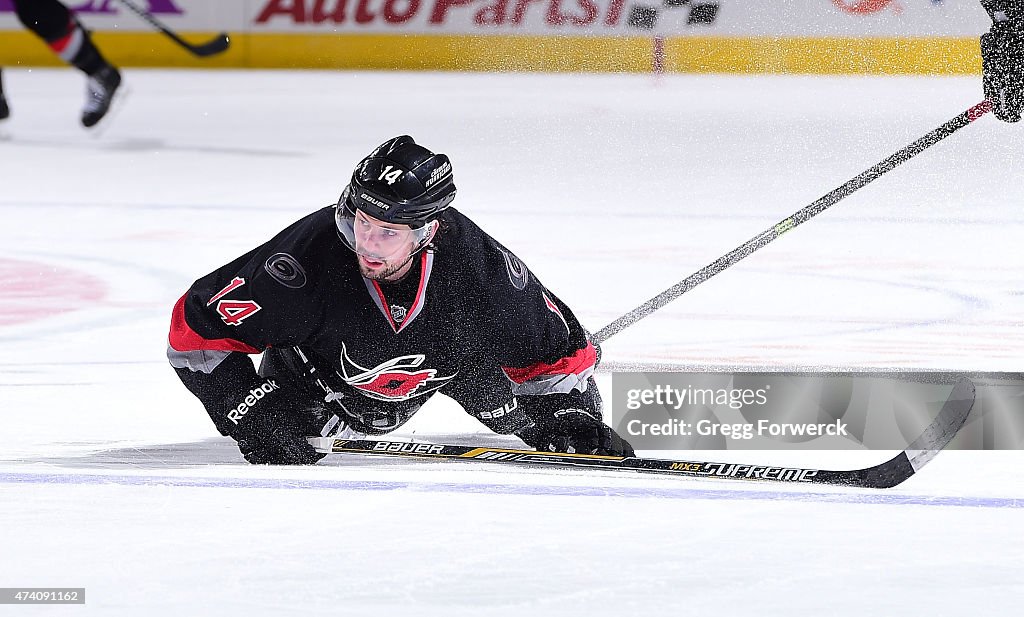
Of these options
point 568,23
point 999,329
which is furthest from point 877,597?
point 568,23

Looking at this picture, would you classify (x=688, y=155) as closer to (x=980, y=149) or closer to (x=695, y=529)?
(x=980, y=149)

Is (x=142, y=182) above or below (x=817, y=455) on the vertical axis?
below

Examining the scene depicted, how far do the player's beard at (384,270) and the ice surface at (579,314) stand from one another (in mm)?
324

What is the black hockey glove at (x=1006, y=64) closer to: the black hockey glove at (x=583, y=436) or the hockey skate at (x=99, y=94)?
the black hockey glove at (x=583, y=436)

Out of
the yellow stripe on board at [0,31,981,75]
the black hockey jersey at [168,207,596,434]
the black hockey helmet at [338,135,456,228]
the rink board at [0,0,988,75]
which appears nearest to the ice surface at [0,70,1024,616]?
the black hockey jersey at [168,207,596,434]

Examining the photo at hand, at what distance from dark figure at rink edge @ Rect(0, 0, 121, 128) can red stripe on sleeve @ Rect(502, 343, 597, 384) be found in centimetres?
639

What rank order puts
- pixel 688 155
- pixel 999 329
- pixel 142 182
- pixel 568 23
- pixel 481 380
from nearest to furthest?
pixel 481 380 → pixel 999 329 → pixel 142 182 → pixel 688 155 → pixel 568 23

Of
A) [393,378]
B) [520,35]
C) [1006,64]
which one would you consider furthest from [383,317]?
[520,35]

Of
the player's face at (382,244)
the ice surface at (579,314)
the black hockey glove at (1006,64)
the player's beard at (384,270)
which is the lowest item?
the ice surface at (579,314)

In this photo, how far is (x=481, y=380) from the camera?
2.81m

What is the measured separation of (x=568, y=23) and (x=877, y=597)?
10.4 meters

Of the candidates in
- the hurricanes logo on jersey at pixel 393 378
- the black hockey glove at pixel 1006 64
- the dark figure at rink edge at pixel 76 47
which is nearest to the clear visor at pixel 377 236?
the hurricanes logo on jersey at pixel 393 378

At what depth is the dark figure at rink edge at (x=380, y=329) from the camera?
252 centimetres

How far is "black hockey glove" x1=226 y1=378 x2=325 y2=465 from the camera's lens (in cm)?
271
